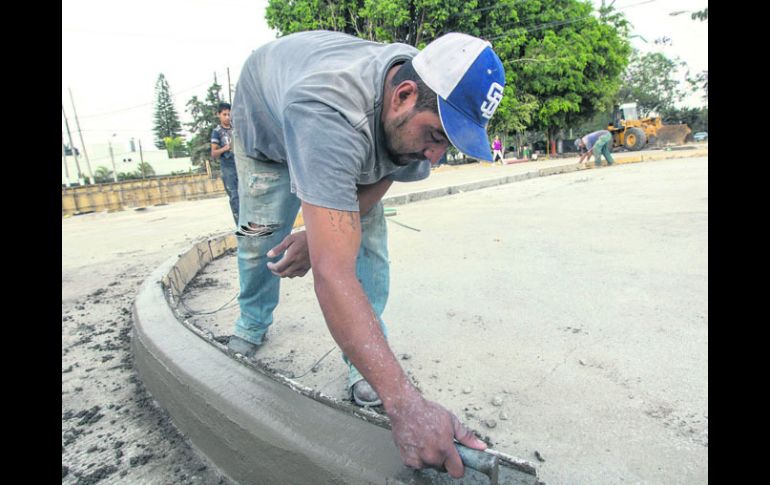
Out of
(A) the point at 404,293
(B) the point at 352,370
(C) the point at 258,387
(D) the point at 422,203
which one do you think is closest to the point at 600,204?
(D) the point at 422,203

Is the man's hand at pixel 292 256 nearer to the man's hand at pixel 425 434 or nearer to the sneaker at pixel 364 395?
the sneaker at pixel 364 395

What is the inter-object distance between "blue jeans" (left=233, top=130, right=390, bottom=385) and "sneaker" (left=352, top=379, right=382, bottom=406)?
0.03m

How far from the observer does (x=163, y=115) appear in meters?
69.2

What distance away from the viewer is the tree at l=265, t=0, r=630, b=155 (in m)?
16.7

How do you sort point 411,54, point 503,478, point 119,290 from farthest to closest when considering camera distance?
point 119,290 → point 411,54 → point 503,478

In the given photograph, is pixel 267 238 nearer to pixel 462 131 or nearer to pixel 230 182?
pixel 462 131

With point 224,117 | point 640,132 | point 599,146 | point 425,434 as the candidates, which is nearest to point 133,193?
point 224,117

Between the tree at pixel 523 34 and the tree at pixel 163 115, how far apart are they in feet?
195

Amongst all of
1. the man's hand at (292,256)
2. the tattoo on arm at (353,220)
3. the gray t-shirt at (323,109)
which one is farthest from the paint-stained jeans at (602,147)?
the tattoo on arm at (353,220)

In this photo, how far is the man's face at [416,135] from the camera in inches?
49.2

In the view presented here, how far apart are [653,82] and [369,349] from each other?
183ft

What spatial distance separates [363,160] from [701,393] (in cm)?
151

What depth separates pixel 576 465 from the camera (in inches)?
51.8

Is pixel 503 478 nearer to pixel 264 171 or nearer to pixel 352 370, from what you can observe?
pixel 352 370
